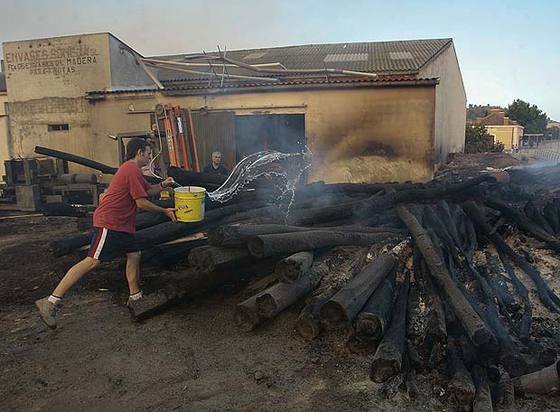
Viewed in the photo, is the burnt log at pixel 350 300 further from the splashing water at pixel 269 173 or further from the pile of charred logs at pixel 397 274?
the splashing water at pixel 269 173

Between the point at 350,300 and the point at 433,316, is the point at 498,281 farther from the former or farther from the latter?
the point at 350,300

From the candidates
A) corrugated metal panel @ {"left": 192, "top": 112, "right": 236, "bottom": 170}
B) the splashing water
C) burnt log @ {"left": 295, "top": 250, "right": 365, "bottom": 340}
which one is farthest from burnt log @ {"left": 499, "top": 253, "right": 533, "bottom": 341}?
corrugated metal panel @ {"left": 192, "top": 112, "right": 236, "bottom": 170}

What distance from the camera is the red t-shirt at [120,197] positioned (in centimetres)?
466

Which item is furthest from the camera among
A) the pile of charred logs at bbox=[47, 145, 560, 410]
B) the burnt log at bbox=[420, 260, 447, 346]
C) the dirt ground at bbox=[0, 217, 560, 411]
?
the burnt log at bbox=[420, 260, 447, 346]

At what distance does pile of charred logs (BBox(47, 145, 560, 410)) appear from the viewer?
11.2ft

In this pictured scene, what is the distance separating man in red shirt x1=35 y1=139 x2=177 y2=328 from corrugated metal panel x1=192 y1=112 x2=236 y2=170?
766 cm

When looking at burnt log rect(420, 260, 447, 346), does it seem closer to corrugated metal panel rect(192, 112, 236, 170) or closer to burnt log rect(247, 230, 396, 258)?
burnt log rect(247, 230, 396, 258)

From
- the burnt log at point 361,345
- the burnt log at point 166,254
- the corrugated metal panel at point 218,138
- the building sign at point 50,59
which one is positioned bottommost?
the burnt log at point 361,345

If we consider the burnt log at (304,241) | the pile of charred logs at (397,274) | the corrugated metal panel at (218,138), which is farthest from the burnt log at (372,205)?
the corrugated metal panel at (218,138)

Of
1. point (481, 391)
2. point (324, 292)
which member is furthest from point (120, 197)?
point (481, 391)

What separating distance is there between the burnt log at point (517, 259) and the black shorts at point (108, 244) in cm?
458

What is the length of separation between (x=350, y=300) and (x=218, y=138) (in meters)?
9.39

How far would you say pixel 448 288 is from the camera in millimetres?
4191

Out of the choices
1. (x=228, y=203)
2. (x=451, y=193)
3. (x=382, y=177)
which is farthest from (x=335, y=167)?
(x=228, y=203)
